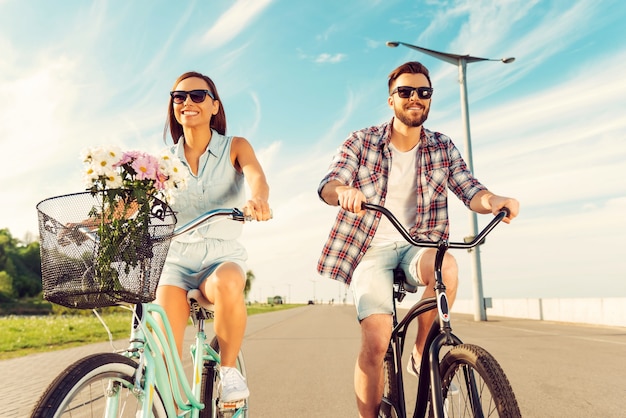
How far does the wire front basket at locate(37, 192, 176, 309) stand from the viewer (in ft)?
7.50

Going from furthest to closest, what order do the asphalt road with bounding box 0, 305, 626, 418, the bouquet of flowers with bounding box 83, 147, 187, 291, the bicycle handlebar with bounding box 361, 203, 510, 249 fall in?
the asphalt road with bounding box 0, 305, 626, 418
the bicycle handlebar with bounding box 361, 203, 510, 249
the bouquet of flowers with bounding box 83, 147, 187, 291

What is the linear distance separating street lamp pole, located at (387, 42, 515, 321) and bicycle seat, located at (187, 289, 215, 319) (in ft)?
59.6

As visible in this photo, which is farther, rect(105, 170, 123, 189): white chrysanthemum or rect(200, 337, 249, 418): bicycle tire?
rect(200, 337, 249, 418): bicycle tire

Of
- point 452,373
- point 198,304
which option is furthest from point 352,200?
point 198,304

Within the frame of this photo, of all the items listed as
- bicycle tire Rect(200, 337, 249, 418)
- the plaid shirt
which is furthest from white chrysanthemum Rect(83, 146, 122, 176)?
bicycle tire Rect(200, 337, 249, 418)

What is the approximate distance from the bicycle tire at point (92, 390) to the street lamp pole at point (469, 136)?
62.5ft

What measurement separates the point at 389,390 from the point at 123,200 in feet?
6.09

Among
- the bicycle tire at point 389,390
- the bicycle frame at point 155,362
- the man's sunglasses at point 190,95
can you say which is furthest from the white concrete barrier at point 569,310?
the bicycle frame at point 155,362

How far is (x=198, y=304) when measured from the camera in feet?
10.8

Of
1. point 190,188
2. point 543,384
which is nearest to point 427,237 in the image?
point 190,188

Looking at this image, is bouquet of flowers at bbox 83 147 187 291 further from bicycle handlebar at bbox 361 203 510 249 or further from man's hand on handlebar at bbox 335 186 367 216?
bicycle handlebar at bbox 361 203 510 249

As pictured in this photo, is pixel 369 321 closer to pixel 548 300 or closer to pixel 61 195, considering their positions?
pixel 61 195

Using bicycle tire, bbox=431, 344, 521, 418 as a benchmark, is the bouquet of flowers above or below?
above

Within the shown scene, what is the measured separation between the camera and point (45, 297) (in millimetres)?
2301
